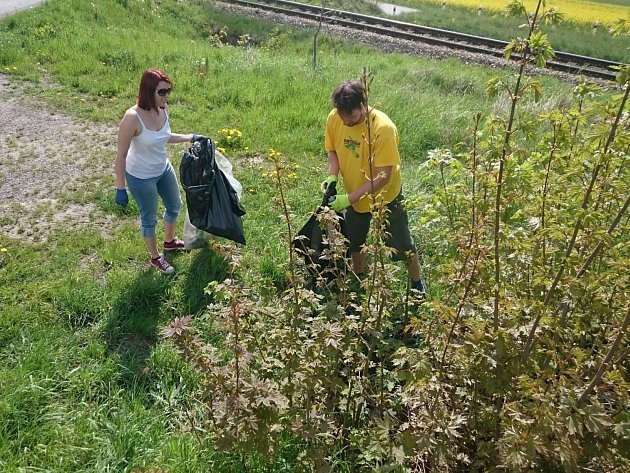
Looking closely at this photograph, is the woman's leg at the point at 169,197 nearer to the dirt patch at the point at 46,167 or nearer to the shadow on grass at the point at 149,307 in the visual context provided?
the shadow on grass at the point at 149,307

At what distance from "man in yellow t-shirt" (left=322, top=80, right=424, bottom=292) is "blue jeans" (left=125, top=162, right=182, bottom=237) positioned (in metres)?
1.36

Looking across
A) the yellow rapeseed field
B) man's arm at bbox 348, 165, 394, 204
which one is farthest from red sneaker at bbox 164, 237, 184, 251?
the yellow rapeseed field

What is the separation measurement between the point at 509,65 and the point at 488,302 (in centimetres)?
1179

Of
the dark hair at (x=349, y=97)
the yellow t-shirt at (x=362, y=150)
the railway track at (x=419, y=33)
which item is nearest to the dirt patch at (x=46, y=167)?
the yellow t-shirt at (x=362, y=150)

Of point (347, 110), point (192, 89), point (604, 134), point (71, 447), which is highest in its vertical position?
point (604, 134)

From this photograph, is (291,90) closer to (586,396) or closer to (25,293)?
(25,293)

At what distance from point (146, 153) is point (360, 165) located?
1.63m

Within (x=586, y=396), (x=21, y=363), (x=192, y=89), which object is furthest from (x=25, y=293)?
(x=192, y=89)

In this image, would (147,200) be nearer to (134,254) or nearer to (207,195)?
(207,195)

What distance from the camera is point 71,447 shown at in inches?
101

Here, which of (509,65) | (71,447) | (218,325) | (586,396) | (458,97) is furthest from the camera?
(509,65)

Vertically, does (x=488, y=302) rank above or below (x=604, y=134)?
below

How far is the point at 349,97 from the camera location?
9.76ft

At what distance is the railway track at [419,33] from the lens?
13273 mm
